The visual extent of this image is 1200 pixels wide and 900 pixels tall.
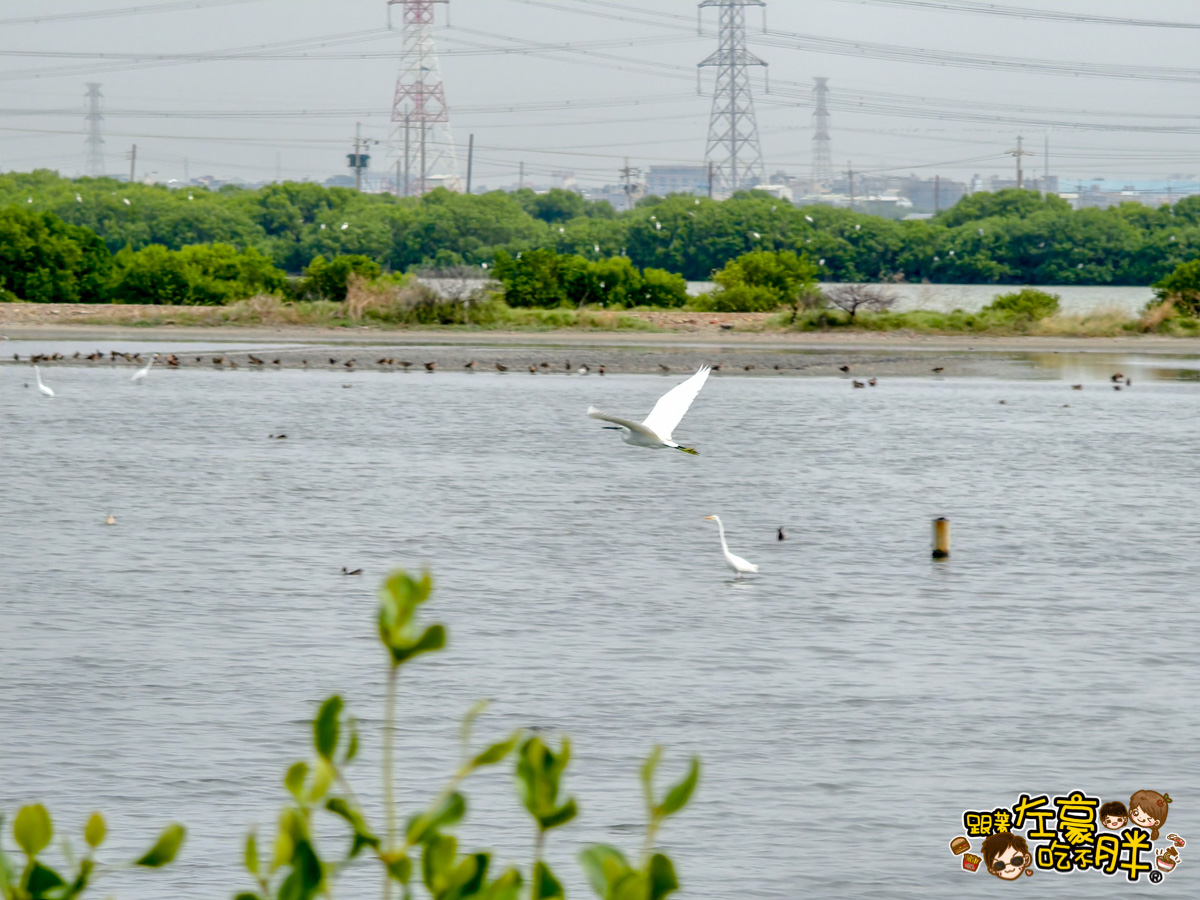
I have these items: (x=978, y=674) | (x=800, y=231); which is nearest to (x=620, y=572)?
(x=978, y=674)

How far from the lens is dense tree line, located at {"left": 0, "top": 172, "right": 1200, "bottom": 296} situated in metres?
91.1

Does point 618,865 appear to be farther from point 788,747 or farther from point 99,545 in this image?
point 99,545

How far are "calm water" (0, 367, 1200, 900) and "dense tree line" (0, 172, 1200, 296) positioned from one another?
217 ft

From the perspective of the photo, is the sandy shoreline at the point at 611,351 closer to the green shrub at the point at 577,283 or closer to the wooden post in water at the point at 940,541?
the green shrub at the point at 577,283

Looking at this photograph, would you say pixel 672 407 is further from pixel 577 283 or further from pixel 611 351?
pixel 577 283

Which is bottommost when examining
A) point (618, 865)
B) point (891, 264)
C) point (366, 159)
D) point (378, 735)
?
point (378, 735)

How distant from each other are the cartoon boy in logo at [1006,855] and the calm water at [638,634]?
13 cm

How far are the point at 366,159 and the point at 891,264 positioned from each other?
47.9m

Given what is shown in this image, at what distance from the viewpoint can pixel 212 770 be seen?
823 cm

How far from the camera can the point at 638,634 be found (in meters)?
11.8

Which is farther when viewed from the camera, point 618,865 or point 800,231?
point 800,231

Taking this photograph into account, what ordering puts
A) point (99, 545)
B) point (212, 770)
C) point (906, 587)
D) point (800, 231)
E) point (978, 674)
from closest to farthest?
point (212, 770), point (978, 674), point (906, 587), point (99, 545), point (800, 231)

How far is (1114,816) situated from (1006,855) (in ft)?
2.23

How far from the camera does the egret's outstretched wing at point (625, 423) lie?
10630 mm
